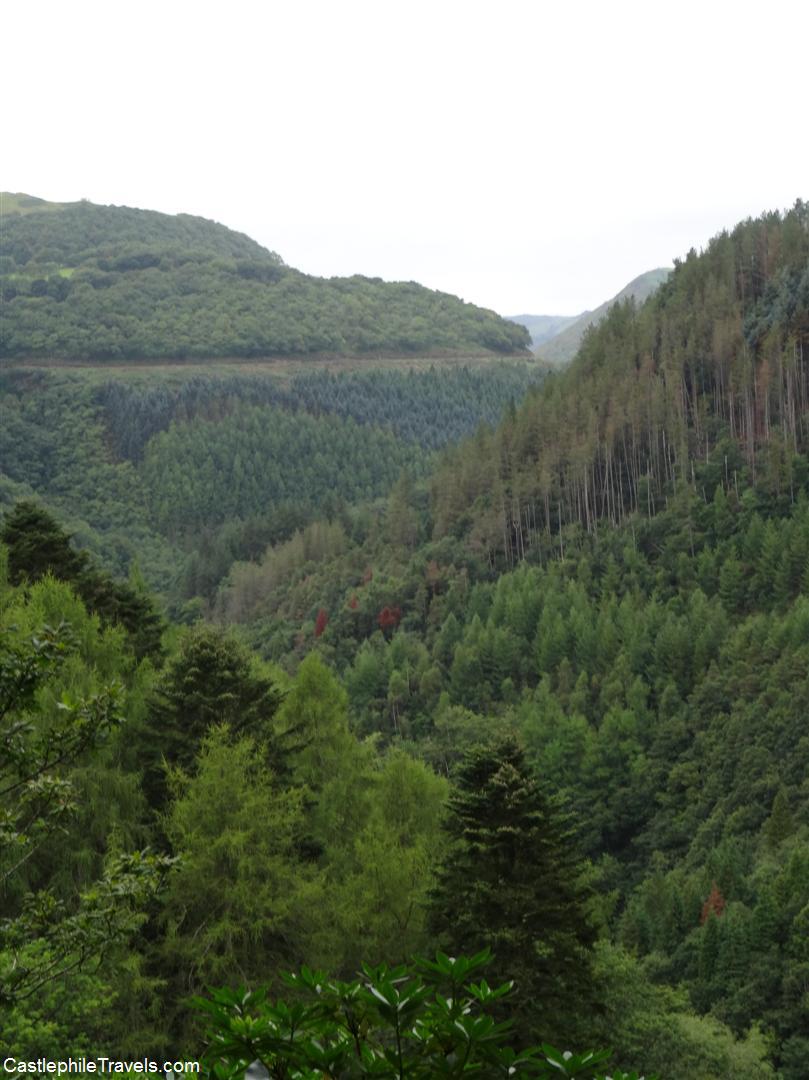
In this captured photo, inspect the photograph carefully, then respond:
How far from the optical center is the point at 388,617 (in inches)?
3986

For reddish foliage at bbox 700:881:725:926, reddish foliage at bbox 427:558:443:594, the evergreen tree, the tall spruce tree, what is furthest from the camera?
reddish foliage at bbox 427:558:443:594

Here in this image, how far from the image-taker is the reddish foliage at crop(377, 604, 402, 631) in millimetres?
101000

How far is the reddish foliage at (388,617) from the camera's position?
101000 mm

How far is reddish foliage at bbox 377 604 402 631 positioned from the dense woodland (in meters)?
0.23

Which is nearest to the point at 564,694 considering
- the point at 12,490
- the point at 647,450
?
the point at 647,450

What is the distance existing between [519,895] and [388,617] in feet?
257

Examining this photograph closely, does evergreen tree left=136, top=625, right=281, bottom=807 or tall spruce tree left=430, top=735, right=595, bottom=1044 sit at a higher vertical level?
evergreen tree left=136, top=625, right=281, bottom=807

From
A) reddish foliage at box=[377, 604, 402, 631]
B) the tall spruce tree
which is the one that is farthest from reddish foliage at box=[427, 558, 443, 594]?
the tall spruce tree

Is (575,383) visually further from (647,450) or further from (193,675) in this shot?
(193,675)

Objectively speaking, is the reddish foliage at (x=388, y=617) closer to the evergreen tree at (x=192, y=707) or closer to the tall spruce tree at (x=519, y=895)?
the evergreen tree at (x=192, y=707)

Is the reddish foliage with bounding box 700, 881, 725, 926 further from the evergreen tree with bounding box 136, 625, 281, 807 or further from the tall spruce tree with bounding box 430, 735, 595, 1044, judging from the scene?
the tall spruce tree with bounding box 430, 735, 595, 1044

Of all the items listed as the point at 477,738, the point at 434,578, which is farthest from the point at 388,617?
the point at 477,738

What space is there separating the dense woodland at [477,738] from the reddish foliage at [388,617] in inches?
9.0

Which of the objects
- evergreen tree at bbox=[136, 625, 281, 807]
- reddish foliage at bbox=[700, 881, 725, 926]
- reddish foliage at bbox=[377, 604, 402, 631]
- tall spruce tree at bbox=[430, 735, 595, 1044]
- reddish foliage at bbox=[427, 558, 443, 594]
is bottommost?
reddish foliage at bbox=[700, 881, 725, 926]
